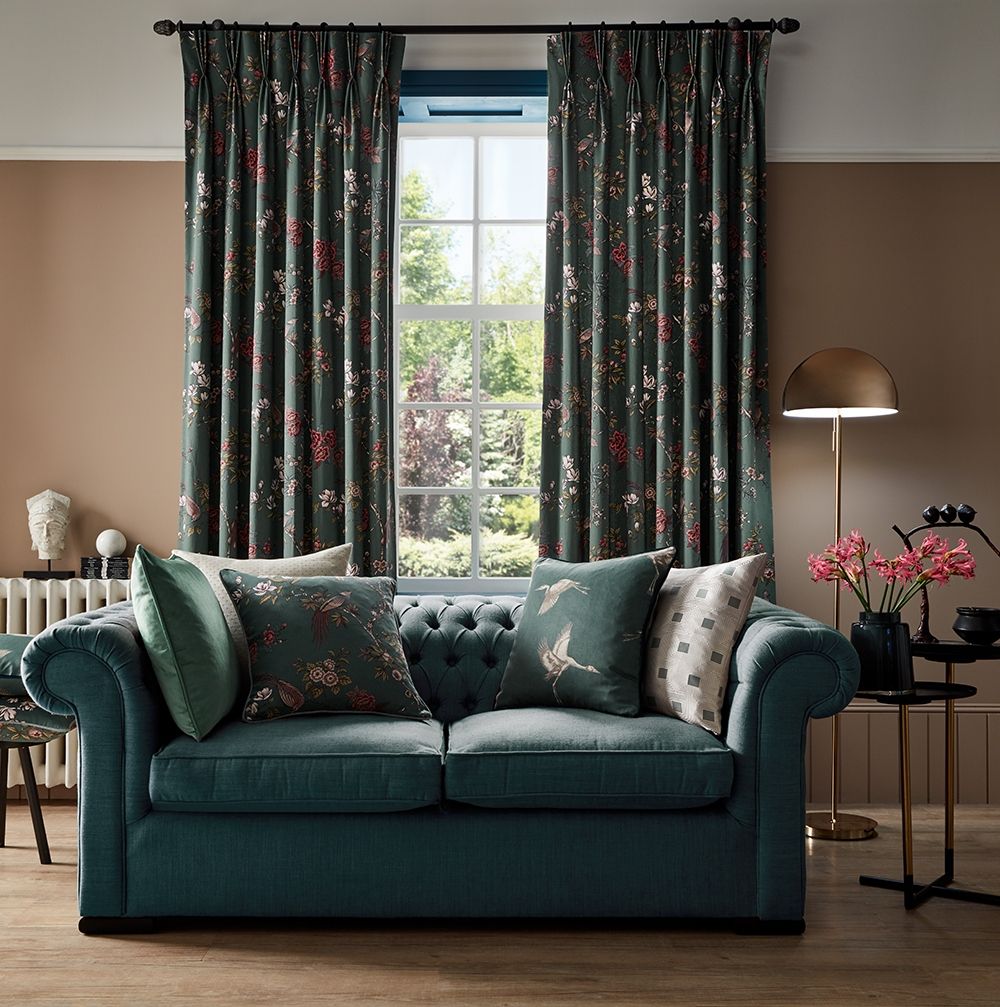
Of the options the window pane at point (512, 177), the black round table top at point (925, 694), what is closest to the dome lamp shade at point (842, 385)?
the black round table top at point (925, 694)

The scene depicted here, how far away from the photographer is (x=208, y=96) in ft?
12.8

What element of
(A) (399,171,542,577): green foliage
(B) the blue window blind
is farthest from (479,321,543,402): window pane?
(B) the blue window blind

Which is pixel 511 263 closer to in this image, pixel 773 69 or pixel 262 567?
pixel 773 69

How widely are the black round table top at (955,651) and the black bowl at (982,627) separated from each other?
0.02 meters

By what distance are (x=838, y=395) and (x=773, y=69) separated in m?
1.39

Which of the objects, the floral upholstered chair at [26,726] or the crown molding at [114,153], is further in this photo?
the crown molding at [114,153]

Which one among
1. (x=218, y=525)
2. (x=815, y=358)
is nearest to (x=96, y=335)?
(x=218, y=525)

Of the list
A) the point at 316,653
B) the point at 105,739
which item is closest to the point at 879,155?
the point at 316,653

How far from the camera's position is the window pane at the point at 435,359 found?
4301 mm

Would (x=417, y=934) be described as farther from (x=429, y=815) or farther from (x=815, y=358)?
(x=815, y=358)

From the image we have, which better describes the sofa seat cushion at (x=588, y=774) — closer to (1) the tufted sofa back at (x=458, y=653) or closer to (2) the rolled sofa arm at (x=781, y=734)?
(2) the rolled sofa arm at (x=781, y=734)

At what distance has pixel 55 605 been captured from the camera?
150 inches

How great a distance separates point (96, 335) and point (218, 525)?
0.92 metres

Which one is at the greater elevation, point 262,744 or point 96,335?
point 96,335
